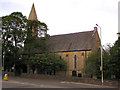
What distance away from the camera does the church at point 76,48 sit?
46812mm

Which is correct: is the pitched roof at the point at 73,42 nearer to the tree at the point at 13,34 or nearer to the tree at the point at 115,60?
the tree at the point at 13,34

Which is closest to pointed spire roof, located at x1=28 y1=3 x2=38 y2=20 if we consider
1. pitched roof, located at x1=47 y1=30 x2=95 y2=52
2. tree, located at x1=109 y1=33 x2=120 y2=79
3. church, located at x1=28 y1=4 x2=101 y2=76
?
pitched roof, located at x1=47 y1=30 x2=95 y2=52

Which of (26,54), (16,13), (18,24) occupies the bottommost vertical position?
(26,54)

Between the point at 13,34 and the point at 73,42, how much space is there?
57.3 feet

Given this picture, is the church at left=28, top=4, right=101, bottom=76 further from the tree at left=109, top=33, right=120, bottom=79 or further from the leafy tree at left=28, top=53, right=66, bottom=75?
the tree at left=109, top=33, right=120, bottom=79

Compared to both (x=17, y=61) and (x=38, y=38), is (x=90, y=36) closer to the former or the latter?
(x=38, y=38)

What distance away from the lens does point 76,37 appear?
53156 millimetres

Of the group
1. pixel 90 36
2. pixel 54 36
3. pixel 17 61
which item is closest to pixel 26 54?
pixel 17 61

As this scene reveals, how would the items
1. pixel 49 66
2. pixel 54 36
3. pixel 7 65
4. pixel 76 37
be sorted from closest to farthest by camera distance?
pixel 49 66 < pixel 7 65 < pixel 76 37 < pixel 54 36

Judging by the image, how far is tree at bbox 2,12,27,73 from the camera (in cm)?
4534

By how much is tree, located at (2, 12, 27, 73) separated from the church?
11.2m

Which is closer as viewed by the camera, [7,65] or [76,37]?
[7,65]

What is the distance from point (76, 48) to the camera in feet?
160

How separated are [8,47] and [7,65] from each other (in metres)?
5.88
